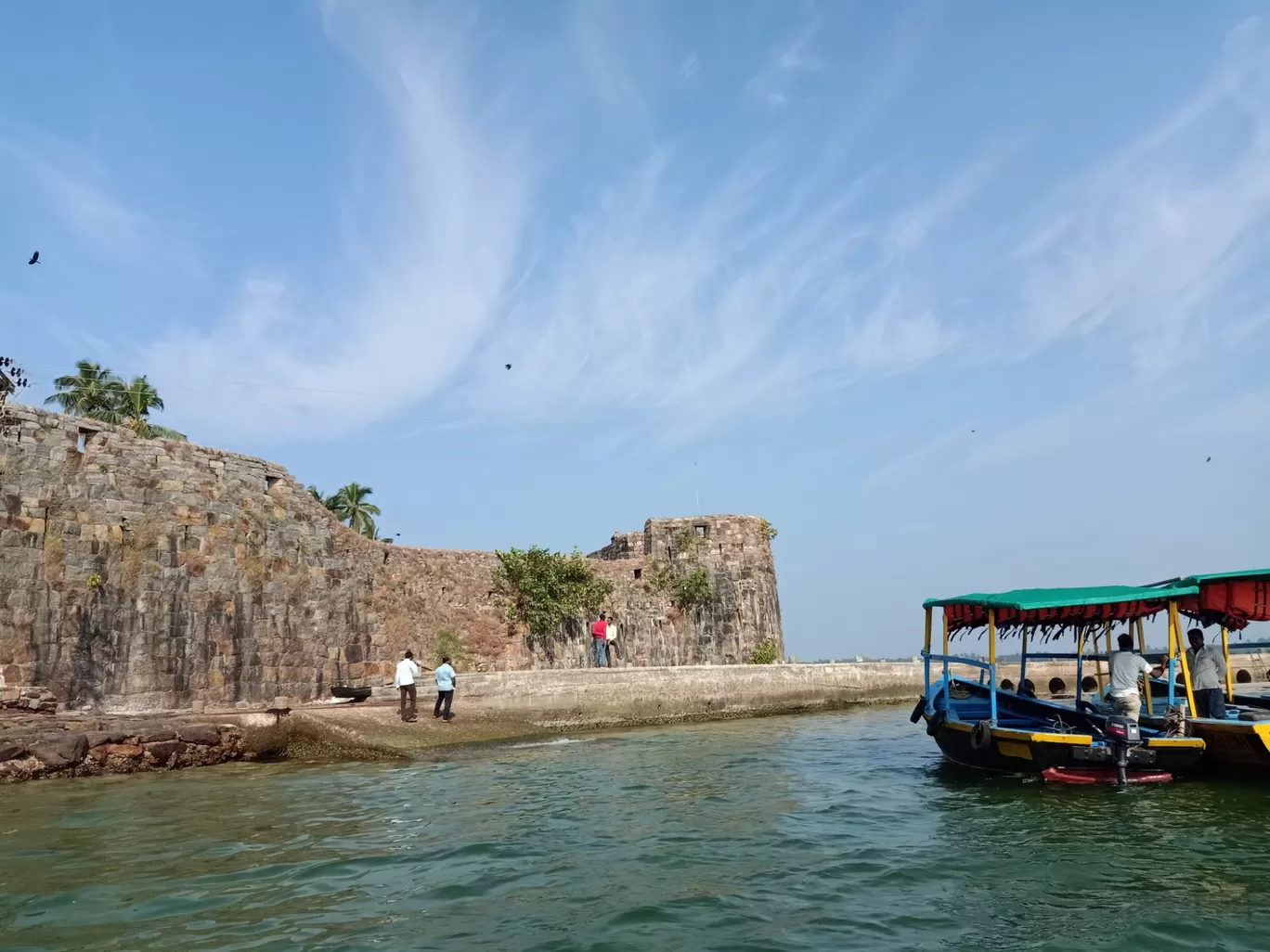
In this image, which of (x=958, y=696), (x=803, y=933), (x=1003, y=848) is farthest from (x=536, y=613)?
(x=803, y=933)

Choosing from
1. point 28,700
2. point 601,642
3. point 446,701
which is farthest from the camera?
point 601,642

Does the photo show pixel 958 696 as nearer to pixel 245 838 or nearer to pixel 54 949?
pixel 245 838

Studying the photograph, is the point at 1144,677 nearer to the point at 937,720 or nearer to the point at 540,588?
the point at 937,720

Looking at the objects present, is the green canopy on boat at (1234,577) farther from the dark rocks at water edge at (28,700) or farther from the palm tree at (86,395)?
the palm tree at (86,395)

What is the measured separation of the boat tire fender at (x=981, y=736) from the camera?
12320mm

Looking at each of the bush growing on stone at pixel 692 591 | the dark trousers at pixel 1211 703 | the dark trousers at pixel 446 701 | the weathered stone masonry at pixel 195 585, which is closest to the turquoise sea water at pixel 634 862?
the dark trousers at pixel 1211 703

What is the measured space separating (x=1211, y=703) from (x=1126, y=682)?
4.53ft

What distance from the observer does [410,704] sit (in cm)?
1655

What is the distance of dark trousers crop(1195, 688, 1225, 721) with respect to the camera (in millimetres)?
12266

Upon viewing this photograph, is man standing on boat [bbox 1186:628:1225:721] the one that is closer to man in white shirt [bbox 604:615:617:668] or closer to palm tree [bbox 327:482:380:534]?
man in white shirt [bbox 604:615:617:668]

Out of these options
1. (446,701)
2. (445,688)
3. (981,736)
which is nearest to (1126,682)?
(981,736)

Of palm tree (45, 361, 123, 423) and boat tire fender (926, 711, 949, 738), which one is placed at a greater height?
palm tree (45, 361, 123, 423)

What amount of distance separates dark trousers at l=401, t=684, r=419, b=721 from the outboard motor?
11.6 metres

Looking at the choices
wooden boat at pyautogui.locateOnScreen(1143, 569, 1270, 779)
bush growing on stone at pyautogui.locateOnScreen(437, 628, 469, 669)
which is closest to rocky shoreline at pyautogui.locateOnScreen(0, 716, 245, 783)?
bush growing on stone at pyautogui.locateOnScreen(437, 628, 469, 669)
